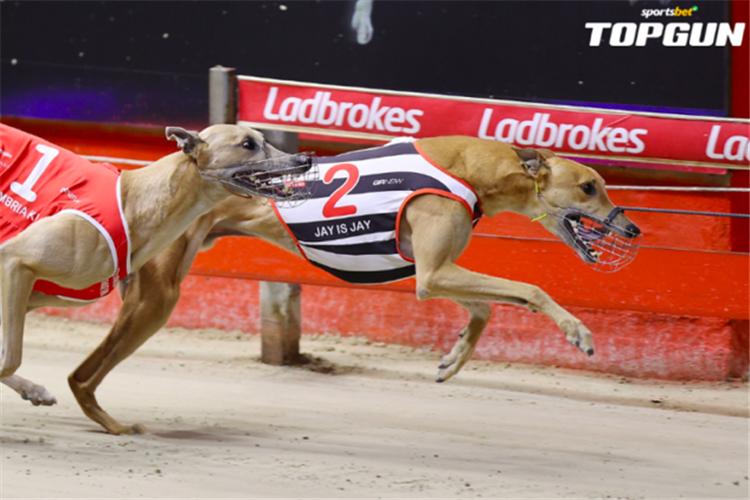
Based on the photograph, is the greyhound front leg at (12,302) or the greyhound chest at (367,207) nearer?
the greyhound front leg at (12,302)

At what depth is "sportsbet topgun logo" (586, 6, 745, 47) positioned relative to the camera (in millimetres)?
5375

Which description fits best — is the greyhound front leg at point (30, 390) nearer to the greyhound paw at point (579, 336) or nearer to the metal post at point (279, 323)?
the metal post at point (279, 323)

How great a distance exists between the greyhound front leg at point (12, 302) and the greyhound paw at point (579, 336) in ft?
7.01

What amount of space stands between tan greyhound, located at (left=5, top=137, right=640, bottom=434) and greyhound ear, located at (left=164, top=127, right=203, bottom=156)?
0.76 m

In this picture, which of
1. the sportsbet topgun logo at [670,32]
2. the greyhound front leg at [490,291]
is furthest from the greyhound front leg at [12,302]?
the sportsbet topgun logo at [670,32]

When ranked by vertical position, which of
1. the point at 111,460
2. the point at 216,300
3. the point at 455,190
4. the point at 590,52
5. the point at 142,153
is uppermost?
the point at 590,52

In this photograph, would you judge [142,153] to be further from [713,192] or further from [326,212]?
[713,192]

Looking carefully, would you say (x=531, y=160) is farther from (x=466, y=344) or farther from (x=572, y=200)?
(x=466, y=344)

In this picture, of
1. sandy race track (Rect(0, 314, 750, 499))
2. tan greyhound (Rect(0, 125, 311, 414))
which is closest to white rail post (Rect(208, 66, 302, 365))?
sandy race track (Rect(0, 314, 750, 499))

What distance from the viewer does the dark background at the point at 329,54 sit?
5559 mm

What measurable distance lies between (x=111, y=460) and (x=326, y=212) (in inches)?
56.4

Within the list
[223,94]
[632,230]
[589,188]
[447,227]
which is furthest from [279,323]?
[632,230]

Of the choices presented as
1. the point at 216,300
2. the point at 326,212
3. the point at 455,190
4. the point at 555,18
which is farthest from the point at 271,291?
the point at 555,18

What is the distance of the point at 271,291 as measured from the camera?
582 centimetres
